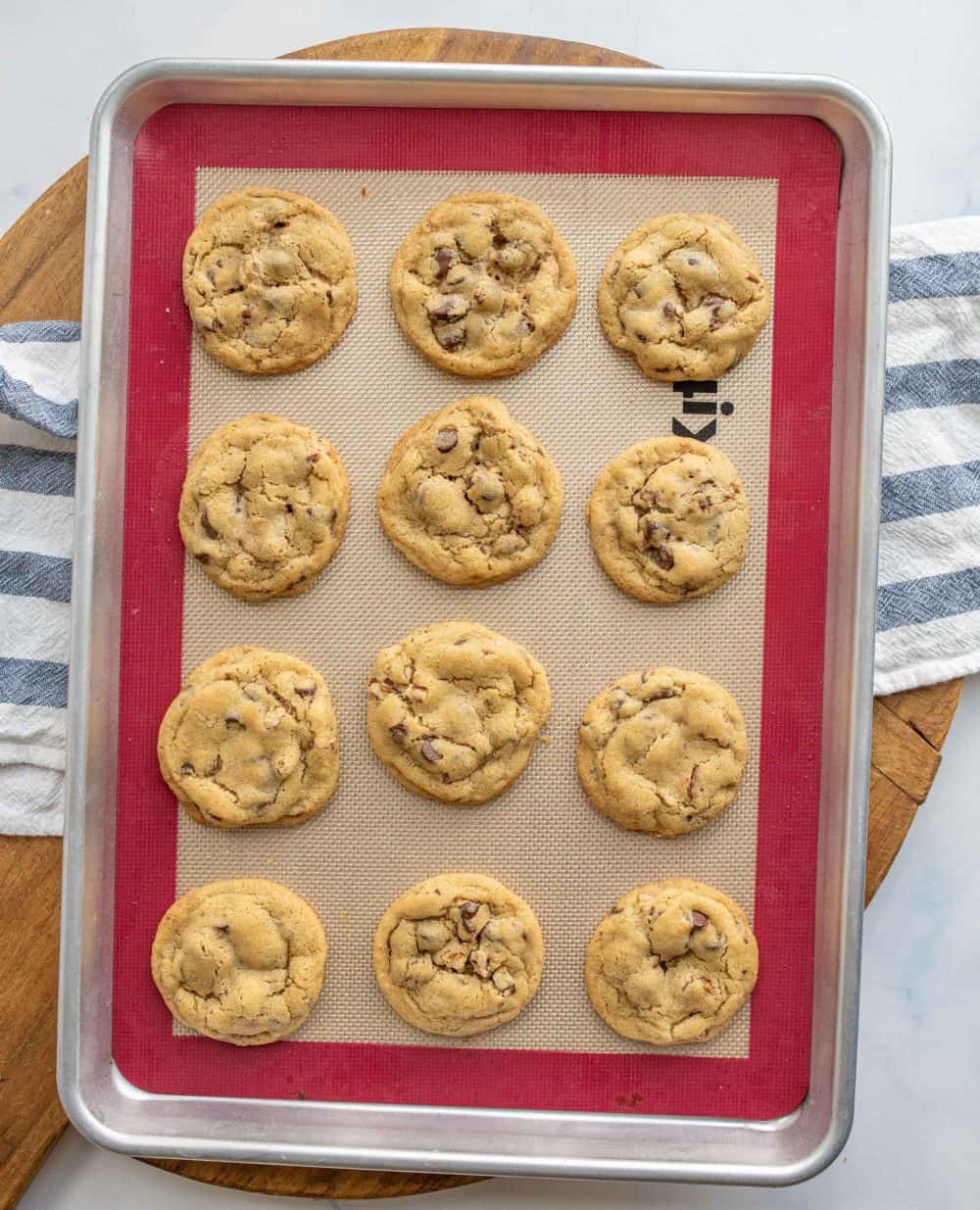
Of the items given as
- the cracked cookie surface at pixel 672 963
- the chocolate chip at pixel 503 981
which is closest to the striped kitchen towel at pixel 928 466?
the cracked cookie surface at pixel 672 963

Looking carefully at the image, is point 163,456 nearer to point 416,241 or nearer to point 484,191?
point 416,241

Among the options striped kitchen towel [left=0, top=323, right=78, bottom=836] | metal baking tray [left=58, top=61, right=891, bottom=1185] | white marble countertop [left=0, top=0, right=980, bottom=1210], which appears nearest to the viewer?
metal baking tray [left=58, top=61, right=891, bottom=1185]

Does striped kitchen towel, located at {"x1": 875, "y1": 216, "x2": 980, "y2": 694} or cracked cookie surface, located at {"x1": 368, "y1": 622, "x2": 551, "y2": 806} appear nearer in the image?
cracked cookie surface, located at {"x1": 368, "y1": 622, "x2": 551, "y2": 806}

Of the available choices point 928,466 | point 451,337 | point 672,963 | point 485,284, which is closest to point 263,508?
point 451,337

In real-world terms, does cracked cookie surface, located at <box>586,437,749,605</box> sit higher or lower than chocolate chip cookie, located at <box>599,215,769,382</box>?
lower

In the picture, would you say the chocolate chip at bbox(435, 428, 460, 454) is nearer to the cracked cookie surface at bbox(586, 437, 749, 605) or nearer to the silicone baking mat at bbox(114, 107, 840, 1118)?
the silicone baking mat at bbox(114, 107, 840, 1118)

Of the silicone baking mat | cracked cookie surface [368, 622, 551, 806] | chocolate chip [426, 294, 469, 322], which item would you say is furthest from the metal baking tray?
cracked cookie surface [368, 622, 551, 806]

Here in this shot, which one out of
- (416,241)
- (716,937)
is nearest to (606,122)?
(416,241)
